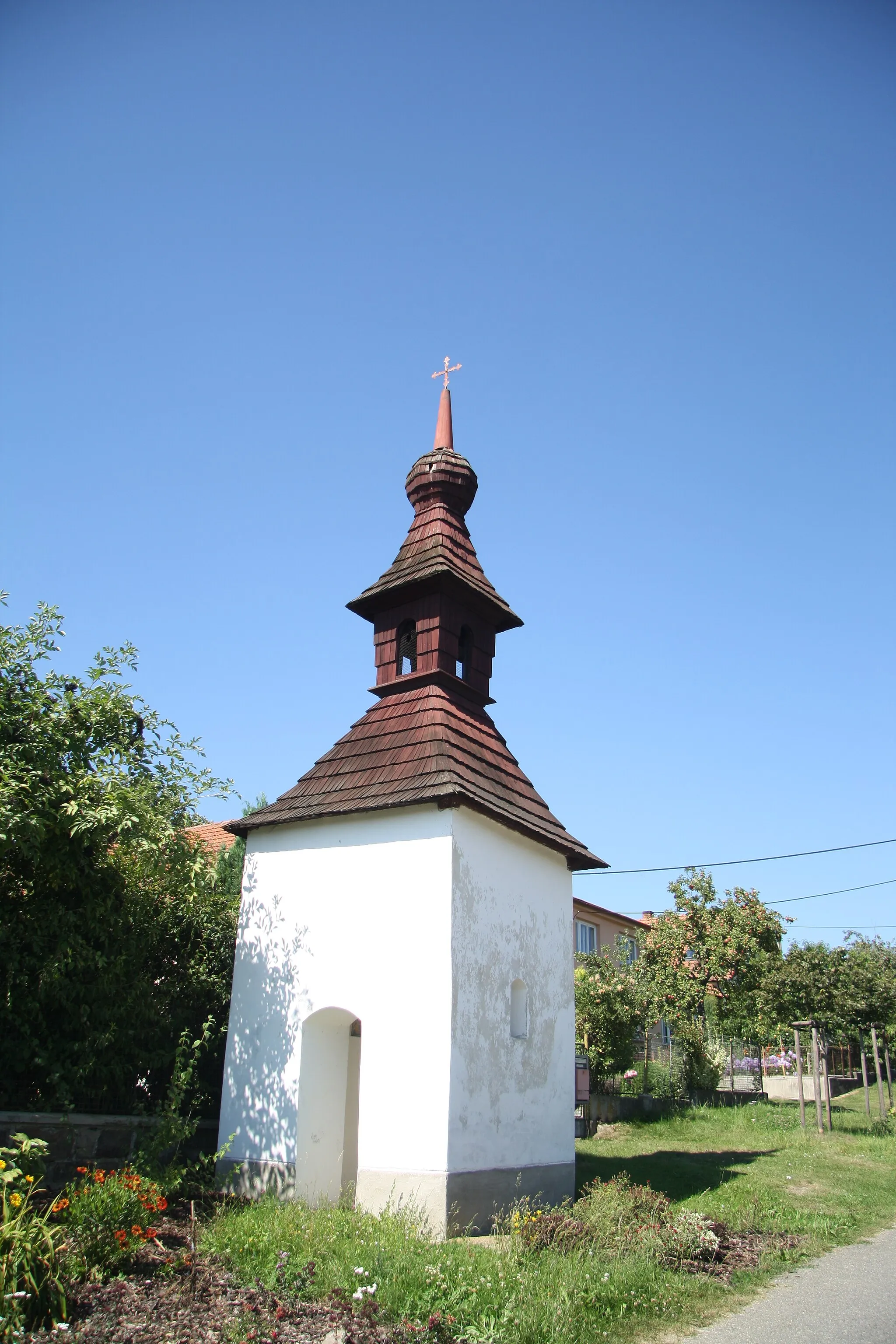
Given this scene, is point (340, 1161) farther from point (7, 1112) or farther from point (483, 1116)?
point (7, 1112)

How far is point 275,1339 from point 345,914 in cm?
542

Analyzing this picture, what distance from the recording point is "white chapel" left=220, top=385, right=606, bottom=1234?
384 inches

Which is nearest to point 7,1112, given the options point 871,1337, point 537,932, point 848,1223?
point 537,932

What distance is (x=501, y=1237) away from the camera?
871 centimetres

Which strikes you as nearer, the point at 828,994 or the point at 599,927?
the point at 828,994

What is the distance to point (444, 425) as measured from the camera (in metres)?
15.9

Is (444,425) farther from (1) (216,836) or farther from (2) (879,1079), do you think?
(2) (879,1079)

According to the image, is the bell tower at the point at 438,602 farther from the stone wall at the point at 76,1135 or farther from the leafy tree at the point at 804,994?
the leafy tree at the point at 804,994

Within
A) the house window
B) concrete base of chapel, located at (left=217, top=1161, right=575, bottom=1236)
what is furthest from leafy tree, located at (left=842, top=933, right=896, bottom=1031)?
concrete base of chapel, located at (left=217, top=1161, right=575, bottom=1236)

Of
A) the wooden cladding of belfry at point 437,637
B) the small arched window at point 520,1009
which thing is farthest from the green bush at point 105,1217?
the wooden cladding of belfry at point 437,637

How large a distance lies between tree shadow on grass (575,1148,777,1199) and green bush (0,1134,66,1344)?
27.5 feet

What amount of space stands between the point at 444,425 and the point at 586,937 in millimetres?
22159

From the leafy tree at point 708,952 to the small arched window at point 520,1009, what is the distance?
551 inches

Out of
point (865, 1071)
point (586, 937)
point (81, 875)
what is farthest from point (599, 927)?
point (81, 875)
